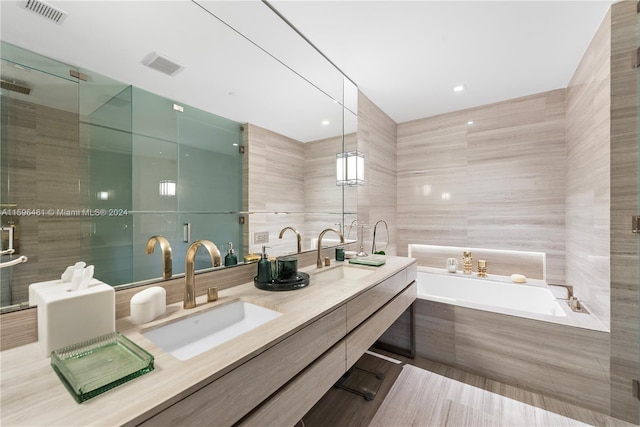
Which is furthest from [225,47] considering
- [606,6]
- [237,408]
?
[606,6]

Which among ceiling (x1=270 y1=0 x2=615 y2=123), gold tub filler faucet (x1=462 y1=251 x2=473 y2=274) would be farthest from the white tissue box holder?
gold tub filler faucet (x1=462 y1=251 x2=473 y2=274)

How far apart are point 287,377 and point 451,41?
7.80 ft

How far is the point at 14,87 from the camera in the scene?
80cm

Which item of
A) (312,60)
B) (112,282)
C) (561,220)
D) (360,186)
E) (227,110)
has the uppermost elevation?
(312,60)

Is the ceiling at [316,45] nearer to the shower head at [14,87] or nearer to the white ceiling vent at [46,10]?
the white ceiling vent at [46,10]

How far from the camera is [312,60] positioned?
6.54 feet

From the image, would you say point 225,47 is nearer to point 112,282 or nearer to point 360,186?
point 112,282

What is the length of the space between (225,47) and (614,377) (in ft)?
10.3

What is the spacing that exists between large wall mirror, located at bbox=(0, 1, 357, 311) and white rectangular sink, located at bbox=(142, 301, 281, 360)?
26 centimetres

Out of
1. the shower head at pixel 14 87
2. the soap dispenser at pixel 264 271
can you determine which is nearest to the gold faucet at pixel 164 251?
the soap dispenser at pixel 264 271

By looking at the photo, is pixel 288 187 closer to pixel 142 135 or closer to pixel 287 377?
pixel 142 135

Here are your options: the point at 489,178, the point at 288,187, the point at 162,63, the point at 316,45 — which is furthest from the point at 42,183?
the point at 489,178

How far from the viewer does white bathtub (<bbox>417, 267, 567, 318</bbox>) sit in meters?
2.39

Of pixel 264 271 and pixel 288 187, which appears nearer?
pixel 264 271
